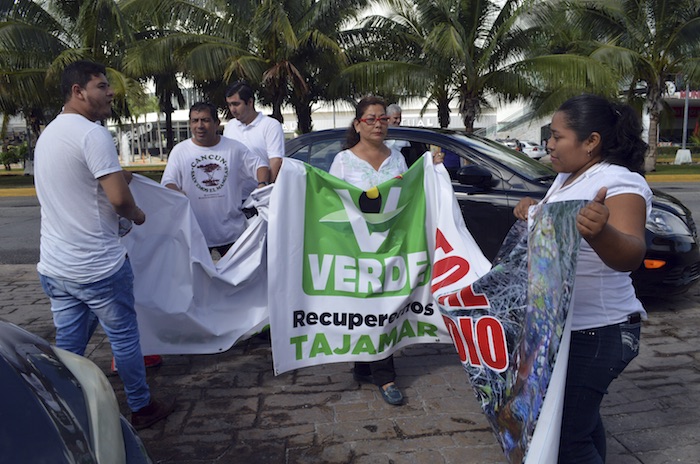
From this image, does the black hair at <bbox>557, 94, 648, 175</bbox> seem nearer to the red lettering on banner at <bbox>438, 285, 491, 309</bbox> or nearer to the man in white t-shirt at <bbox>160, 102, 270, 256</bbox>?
the red lettering on banner at <bbox>438, 285, 491, 309</bbox>

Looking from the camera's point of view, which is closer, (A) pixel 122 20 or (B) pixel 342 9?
(A) pixel 122 20

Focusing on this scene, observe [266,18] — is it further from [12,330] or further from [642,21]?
[12,330]

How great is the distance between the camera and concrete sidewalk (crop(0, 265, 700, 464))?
3.21m

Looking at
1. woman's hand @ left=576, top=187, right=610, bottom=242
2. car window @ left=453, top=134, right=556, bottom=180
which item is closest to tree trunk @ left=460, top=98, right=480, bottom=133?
car window @ left=453, top=134, right=556, bottom=180

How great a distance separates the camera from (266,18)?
1773cm

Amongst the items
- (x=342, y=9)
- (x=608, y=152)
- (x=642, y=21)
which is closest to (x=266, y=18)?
(x=342, y=9)

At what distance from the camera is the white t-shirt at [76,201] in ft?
9.74

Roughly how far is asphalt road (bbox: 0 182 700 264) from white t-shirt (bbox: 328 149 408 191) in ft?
19.8

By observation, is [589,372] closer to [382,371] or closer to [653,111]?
[382,371]

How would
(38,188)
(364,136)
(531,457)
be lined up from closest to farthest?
(531,457)
(38,188)
(364,136)

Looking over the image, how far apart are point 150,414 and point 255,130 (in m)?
2.45

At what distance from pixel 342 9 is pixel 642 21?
362 inches

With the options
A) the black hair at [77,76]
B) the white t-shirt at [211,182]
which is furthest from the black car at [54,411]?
Result: the white t-shirt at [211,182]

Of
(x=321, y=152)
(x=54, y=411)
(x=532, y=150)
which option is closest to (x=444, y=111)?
(x=532, y=150)
